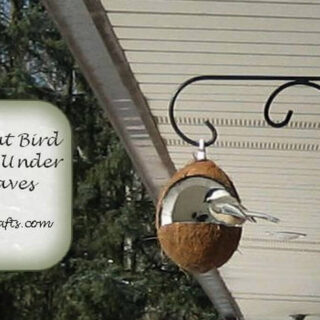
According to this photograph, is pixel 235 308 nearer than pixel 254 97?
No

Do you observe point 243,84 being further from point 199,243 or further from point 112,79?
point 199,243

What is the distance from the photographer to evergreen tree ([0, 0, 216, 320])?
31.4ft

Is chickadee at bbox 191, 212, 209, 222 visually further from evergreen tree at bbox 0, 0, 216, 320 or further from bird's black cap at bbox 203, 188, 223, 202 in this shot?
evergreen tree at bbox 0, 0, 216, 320

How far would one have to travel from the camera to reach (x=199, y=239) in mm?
1892

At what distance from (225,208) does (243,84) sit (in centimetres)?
81

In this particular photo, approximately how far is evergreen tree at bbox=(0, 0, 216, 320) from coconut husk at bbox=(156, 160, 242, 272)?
756cm

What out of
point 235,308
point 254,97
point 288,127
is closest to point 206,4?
point 254,97

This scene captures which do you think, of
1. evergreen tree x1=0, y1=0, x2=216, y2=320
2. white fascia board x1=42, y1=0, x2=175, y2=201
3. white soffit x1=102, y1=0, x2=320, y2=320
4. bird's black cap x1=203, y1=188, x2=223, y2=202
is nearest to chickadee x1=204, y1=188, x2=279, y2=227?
bird's black cap x1=203, y1=188, x2=223, y2=202

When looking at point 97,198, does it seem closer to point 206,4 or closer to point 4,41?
point 4,41

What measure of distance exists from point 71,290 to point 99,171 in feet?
3.78

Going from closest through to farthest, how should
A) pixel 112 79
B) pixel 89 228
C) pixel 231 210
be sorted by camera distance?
pixel 231 210, pixel 112 79, pixel 89 228

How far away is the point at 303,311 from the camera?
22.2ft

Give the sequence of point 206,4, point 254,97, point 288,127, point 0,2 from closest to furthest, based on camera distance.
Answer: point 206,4, point 254,97, point 288,127, point 0,2

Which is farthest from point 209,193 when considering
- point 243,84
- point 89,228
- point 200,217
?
point 89,228
